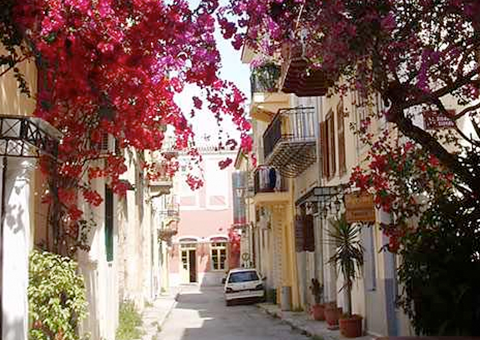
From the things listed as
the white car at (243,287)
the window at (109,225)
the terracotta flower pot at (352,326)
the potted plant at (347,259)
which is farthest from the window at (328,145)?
the white car at (243,287)

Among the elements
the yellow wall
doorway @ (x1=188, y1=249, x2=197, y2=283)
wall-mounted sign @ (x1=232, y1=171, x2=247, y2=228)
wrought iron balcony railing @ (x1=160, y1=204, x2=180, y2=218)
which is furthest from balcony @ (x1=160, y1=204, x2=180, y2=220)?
the yellow wall

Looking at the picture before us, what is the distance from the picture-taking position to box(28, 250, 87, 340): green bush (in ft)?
29.1

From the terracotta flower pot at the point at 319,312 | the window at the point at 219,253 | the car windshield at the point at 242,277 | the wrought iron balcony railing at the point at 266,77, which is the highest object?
the wrought iron balcony railing at the point at 266,77

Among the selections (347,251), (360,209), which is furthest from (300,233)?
(360,209)

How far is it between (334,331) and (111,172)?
9.19 metres

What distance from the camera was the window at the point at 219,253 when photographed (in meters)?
56.8

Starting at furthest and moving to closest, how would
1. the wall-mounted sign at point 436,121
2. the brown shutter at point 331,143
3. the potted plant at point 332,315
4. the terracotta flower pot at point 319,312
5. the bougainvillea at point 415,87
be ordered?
the terracotta flower pot at point 319,312
the brown shutter at point 331,143
the potted plant at point 332,315
the wall-mounted sign at point 436,121
the bougainvillea at point 415,87

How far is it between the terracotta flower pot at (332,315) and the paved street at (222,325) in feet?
2.79

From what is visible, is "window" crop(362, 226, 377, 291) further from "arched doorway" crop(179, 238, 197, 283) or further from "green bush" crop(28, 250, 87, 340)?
"arched doorway" crop(179, 238, 197, 283)

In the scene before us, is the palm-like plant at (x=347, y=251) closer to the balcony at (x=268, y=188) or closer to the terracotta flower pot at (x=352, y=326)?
the terracotta flower pot at (x=352, y=326)

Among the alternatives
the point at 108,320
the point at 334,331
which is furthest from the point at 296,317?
the point at 108,320

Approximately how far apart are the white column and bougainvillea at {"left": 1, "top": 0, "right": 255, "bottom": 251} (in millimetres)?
735

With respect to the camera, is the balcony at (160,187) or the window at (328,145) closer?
the window at (328,145)

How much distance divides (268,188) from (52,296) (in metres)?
19.6
